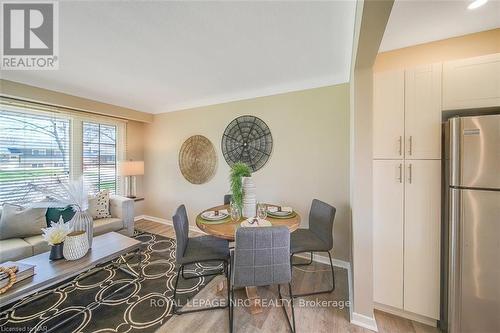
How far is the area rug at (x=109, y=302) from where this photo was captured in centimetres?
163

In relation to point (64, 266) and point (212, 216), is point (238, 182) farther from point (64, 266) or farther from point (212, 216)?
point (64, 266)

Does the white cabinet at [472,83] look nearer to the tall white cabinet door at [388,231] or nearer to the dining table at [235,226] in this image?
the tall white cabinet door at [388,231]

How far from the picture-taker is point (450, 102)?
60.4 inches

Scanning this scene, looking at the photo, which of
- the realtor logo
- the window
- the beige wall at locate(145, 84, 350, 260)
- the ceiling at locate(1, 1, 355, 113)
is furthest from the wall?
the window

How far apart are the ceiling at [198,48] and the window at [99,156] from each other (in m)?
0.77

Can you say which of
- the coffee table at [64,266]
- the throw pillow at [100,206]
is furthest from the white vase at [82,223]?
the throw pillow at [100,206]

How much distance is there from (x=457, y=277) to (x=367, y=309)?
682 mm

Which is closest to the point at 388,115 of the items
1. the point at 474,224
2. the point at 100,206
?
the point at 474,224

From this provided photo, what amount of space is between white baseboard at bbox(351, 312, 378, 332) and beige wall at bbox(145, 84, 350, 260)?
946 millimetres

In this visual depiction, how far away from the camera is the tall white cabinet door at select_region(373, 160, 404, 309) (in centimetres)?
168

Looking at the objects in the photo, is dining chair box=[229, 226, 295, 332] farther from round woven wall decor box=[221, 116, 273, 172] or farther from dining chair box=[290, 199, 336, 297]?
round woven wall decor box=[221, 116, 273, 172]

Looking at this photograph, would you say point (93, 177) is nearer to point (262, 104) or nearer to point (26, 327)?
point (26, 327)

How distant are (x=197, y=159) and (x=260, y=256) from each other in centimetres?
261

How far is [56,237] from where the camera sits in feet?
5.60
